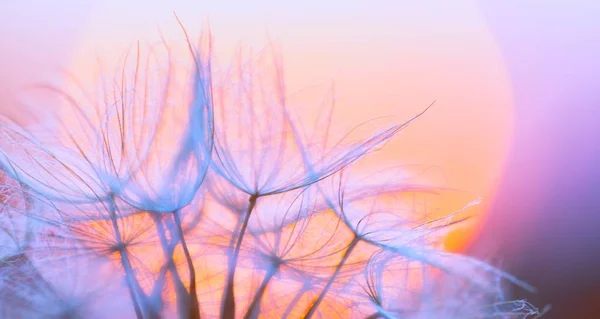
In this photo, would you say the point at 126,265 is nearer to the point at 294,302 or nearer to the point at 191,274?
the point at 191,274

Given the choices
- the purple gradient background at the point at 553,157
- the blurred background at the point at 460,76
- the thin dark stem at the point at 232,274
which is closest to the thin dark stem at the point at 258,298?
the thin dark stem at the point at 232,274

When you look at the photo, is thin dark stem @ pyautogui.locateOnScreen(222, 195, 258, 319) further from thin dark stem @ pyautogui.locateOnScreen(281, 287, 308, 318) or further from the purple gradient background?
the purple gradient background

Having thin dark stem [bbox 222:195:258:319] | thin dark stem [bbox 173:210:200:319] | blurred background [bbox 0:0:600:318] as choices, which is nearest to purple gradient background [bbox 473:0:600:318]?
blurred background [bbox 0:0:600:318]

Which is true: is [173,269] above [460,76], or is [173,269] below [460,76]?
below

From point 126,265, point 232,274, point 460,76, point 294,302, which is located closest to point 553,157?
point 460,76

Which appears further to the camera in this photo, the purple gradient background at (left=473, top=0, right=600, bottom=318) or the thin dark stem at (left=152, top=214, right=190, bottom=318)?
the purple gradient background at (left=473, top=0, right=600, bottom=318)

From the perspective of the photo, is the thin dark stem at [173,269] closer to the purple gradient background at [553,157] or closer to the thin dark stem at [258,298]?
the thin dark stem at [258,298]
